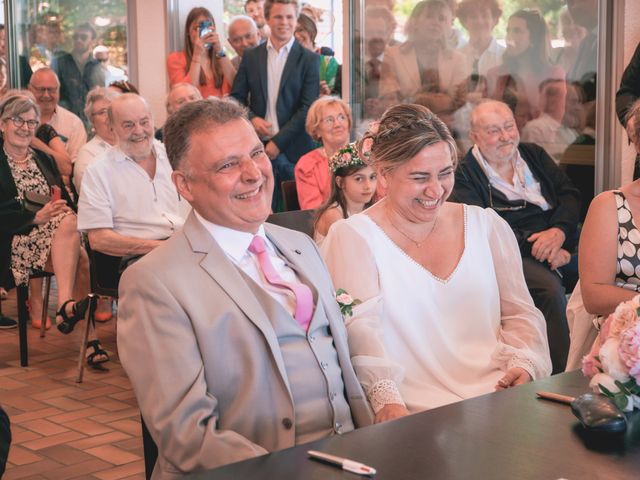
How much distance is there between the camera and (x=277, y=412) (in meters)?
2.12

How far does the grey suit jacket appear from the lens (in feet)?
6.59

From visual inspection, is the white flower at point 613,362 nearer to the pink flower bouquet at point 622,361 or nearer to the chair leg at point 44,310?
the pink flower bouquet at point 622,361

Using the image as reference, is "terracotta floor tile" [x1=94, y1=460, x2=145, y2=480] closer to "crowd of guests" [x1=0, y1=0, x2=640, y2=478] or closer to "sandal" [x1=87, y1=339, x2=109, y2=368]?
"crowd of guests" [x1=0, y1=0, x2=640, y2=478]

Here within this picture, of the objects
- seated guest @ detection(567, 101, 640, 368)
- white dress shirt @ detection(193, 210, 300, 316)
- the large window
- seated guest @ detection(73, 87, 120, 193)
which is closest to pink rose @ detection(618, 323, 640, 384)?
white dress shirt @ detection(193, 210, 300, 316)

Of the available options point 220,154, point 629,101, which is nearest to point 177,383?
point 220,154

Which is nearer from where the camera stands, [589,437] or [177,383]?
[589,437]

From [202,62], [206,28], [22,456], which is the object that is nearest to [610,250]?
[22,456]

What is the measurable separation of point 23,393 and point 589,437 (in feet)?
12.3

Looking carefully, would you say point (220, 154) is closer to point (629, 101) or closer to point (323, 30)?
point (629, 101)

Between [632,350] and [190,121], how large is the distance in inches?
44.1

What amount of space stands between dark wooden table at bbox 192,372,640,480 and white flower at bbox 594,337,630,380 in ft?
0.26

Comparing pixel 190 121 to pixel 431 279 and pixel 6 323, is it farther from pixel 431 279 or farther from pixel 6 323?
pixel 6 323

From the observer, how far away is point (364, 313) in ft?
8.74

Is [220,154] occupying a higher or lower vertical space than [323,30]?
lower
